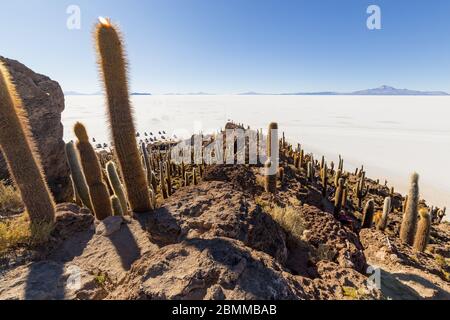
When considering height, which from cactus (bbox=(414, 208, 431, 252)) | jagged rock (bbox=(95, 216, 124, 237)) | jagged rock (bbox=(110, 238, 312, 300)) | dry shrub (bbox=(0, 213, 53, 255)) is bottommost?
cactus (bbox=(414, 208, 431, 252))

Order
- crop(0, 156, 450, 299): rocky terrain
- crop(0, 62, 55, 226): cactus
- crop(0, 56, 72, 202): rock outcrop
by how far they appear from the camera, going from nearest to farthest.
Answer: crop(0, 156, 450, 299): rocky terrain < crop(0, 62, 55, 226): cactus < crop(0, 56, 72, 202): rock outcrop

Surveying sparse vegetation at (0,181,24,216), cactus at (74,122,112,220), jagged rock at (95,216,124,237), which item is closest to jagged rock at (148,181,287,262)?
jagged rock at (95,216,124,237)

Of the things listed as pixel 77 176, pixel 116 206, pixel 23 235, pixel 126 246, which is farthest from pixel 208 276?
pixel 77 176

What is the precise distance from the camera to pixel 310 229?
18.9 feet

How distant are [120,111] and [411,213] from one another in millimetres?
9344

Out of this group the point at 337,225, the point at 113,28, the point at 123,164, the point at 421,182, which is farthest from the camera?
the point at 421,182

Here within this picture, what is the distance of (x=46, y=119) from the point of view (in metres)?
13.4

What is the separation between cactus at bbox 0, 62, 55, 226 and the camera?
4.62 m

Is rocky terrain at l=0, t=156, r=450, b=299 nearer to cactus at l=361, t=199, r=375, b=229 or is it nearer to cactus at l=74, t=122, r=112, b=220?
cactus at l=74, t=122, r=112, b=220

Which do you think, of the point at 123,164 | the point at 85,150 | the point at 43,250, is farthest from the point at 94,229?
the point at 85,150

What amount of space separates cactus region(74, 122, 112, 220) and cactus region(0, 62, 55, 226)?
3.96ft
